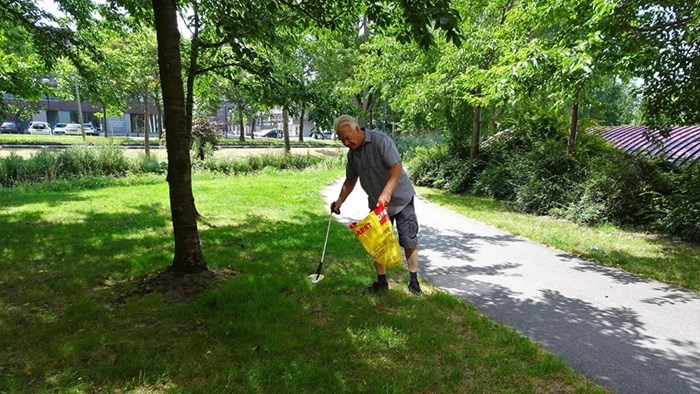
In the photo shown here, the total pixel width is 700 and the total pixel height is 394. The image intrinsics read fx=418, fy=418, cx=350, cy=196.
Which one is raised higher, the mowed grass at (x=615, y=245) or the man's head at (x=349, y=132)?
the man's head at (x=349, y=132)

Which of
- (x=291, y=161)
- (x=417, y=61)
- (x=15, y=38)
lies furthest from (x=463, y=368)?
(x=291, y=161)

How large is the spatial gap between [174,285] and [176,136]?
156cm

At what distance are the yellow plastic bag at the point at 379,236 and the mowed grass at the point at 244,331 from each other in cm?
58

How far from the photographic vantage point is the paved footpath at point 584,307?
328 centimetres

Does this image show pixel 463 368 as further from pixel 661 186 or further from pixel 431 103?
pixel 431 103

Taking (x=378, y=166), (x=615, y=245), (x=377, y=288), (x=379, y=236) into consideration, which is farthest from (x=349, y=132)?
(x=615, y=245)

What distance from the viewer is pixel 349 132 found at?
4207 mm

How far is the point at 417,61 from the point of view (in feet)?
49.6

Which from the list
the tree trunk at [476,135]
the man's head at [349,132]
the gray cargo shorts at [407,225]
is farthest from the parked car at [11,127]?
the gray cargo shorts at [407,225]

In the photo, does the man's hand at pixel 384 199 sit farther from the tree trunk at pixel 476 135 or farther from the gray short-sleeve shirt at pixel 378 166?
the tree trunk at pixel 476 135

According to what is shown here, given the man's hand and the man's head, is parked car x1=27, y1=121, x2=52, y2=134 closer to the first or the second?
the man's head

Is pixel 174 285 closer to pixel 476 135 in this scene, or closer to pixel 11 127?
pixel 476 135

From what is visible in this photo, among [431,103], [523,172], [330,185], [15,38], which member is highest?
[15,38]

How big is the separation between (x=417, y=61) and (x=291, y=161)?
1038 centimetres
